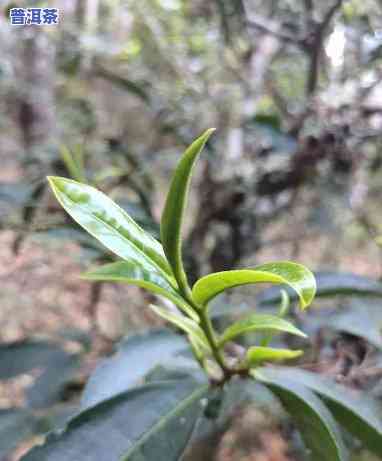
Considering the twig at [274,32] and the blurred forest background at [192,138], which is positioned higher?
the twig at [274,32]

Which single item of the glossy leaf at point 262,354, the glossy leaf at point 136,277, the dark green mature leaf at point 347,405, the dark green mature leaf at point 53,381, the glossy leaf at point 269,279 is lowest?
the dark green mature leaf at point 53,381

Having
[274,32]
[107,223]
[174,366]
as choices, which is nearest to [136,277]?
[107,223]

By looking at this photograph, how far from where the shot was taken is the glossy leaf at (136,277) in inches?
11.6

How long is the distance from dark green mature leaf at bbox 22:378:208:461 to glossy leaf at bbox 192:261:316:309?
6.5 inches

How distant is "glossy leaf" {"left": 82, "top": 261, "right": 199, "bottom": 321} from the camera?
0.97 ft

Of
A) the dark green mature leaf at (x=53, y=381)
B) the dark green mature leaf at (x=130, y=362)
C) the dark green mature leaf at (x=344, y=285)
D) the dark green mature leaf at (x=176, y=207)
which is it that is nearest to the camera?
the dark green mature leaf at (x=176, y=207)

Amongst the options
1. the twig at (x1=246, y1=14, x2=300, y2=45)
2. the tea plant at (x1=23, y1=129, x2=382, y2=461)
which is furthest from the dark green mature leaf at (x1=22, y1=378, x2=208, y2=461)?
the twig at (x1=246, y1=14, x2=300, y2=45)

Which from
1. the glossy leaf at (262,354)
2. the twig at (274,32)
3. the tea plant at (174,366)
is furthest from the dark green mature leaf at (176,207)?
the twig at (274,32)

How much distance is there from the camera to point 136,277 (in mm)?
299

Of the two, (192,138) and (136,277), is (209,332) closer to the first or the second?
(136,277)

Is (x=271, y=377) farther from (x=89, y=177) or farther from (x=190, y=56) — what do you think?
(x=190, y=56)
